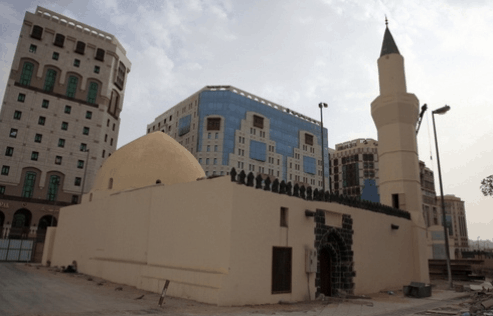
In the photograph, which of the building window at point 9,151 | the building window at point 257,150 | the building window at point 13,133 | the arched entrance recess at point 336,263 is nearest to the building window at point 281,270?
the arched entrance recess at point 336,263

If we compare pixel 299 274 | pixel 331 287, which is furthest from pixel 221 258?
pixel 331 287

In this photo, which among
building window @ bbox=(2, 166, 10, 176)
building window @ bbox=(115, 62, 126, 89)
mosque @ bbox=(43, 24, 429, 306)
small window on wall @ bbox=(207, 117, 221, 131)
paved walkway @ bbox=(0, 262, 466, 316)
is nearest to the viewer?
paved walkway @ bbox=(0, 262, 466, 316)

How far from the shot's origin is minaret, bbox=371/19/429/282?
21109 mm

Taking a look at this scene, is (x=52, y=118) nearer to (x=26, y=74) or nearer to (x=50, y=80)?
(x=50, y=80)

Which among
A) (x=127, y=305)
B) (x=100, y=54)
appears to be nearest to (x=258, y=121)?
(x=100, y=54)

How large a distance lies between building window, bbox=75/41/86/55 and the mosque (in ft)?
95.4

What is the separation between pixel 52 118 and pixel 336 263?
39.8 m

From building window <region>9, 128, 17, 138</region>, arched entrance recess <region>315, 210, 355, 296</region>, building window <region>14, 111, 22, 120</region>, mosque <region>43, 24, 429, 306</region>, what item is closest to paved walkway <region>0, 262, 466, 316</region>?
mosque <region>43, 24, 429, 306</region>

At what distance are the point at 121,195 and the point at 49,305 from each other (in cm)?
784

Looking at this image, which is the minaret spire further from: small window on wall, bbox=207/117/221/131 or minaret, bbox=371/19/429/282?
small window on wall, bbox=207/117/221/131

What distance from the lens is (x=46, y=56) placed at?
1678 inches

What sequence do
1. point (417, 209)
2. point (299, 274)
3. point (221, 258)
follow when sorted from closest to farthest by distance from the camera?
point (221, 258) → point (299, 274) → point (417, 209)

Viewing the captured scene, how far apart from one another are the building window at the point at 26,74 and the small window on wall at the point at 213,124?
26.1 meters

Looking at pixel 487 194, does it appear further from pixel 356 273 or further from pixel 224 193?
pixel 224 193
